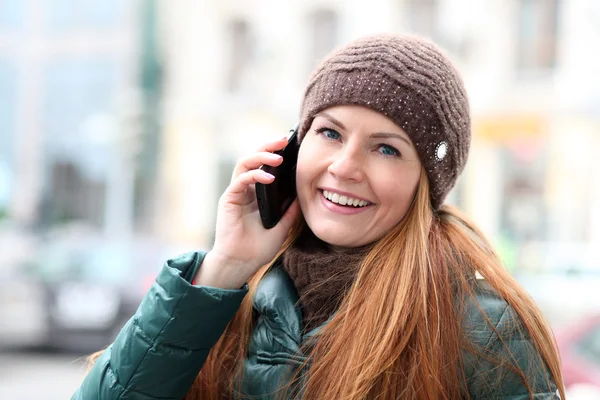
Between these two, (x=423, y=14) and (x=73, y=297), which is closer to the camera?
(x=73, y=297)

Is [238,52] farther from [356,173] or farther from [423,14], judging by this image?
[356,173]

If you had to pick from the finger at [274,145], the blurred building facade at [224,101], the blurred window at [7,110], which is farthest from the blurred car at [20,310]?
the blurred window at [7,110]

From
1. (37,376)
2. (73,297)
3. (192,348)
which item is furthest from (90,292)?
(192,348)

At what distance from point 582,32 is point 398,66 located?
16251 mm

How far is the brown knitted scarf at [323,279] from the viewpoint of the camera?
168cm

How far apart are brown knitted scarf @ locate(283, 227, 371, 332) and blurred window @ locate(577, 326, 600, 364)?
3.25m

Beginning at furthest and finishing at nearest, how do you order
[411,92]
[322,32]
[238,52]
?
[238,52], [322,32], [411,92]

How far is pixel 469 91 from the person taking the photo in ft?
55.7

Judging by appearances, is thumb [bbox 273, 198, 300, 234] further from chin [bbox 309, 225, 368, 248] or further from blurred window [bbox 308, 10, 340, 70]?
blurred window [bbox 308, 10, 340, 70]

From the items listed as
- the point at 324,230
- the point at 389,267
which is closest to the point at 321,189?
the point at 324,230

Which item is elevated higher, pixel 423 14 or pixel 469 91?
pixel 423 14

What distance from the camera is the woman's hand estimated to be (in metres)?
1.68

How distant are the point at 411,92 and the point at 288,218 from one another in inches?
18.5

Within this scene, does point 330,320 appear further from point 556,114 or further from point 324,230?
point 556,114
